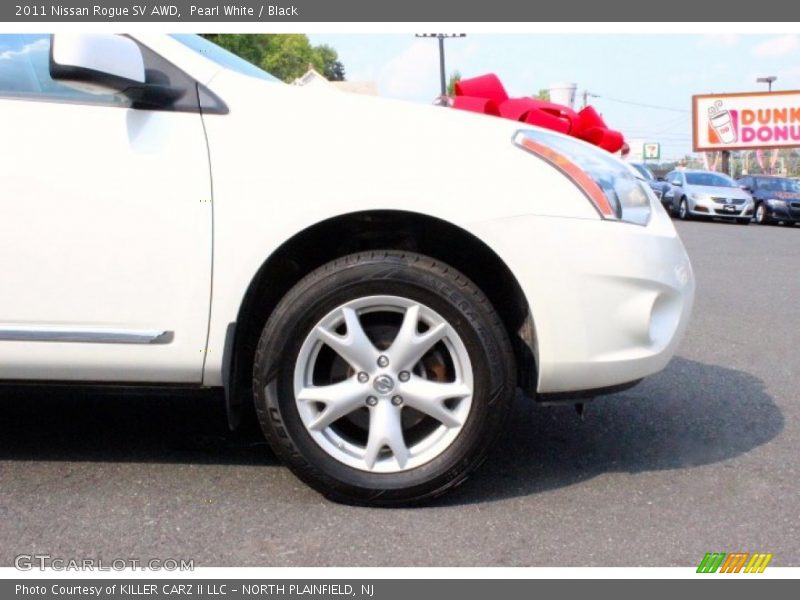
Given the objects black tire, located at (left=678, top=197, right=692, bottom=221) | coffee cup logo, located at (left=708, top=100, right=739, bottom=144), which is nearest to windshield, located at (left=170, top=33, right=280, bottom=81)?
black tire, located at (left=678, top=197, right=692, bottom=221)

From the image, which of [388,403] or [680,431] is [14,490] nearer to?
[388,403]

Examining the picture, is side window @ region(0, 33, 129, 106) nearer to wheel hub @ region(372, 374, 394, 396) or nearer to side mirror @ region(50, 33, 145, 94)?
side mirror @ region(50, 33, 145, 94)

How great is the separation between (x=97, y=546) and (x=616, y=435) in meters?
2.11

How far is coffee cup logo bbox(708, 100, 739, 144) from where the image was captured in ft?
129

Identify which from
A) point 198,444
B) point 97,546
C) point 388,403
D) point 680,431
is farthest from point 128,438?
point 680,431

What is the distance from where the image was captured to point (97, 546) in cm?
290

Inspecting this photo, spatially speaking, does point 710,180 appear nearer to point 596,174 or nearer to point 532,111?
point 532,111

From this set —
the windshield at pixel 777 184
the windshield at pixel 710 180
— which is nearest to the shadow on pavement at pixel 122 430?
the windshield at pixel 710 180

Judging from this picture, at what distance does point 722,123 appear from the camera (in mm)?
39375

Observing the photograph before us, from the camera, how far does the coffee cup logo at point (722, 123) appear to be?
3938 cm

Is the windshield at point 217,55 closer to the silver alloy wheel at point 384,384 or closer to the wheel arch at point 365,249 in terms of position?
the wheel arch at point 365,249

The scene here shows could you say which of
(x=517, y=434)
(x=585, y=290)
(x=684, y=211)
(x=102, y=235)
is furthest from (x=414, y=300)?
(x=684, y=211)

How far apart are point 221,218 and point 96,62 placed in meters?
0.59

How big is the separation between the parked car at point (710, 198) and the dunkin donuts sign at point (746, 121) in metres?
15.5
